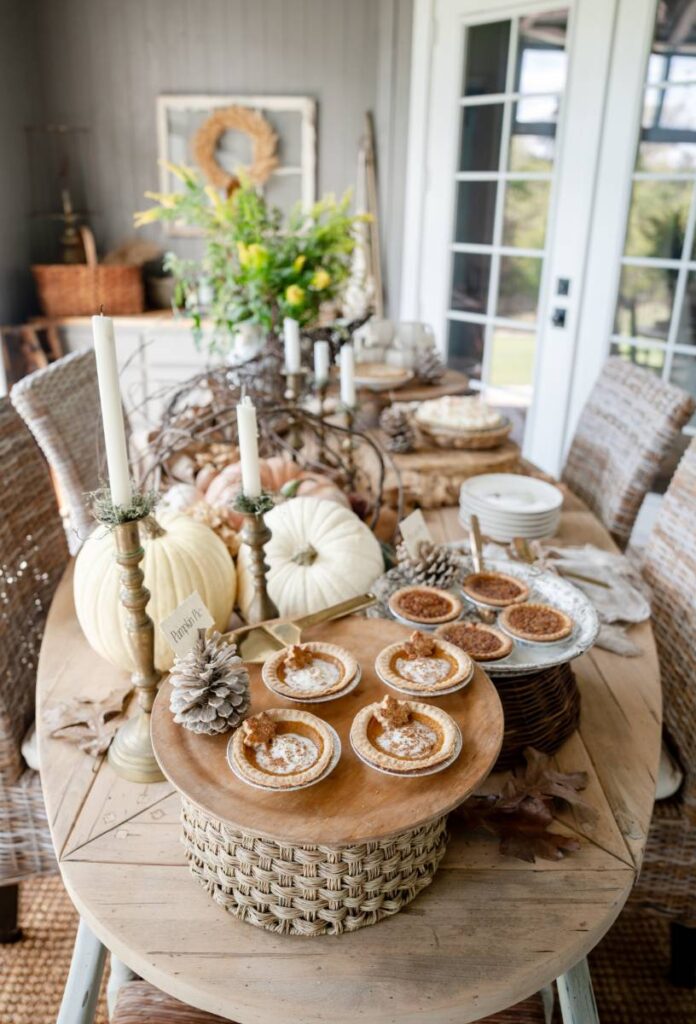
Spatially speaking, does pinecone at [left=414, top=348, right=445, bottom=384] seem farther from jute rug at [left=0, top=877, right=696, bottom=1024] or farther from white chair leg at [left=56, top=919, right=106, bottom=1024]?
white chair leg at [left=56, top=919, right=106, bottom=1024]

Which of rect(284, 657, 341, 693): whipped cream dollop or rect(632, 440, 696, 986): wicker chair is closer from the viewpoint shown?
rect(284, 657, 341, 693): whipped cream dollop

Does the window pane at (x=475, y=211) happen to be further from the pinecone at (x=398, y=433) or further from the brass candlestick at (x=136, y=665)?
the brass candlestick at (x=136, y=665)

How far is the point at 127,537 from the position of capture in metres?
0.80

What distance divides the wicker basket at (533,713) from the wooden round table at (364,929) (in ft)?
→ 0.14

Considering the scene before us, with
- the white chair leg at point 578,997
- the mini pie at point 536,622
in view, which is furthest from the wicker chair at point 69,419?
the white chair leg at point 578,997

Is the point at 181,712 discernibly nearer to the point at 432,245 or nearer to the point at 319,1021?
the point at 319,1021

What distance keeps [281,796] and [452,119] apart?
3441 millimetres

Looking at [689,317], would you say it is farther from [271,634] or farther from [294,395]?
[271,634]

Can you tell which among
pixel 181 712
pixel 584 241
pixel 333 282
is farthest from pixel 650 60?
pixel 181 712

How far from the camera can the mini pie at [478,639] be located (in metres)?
0.96

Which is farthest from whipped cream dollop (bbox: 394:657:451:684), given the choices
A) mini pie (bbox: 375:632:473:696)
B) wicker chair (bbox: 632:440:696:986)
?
wicker chair (bbox: 632:440:696:986)

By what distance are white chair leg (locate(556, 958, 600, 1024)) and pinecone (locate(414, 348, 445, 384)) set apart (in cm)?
184

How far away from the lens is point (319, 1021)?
68cm

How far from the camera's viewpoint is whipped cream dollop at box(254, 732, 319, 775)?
743mm
